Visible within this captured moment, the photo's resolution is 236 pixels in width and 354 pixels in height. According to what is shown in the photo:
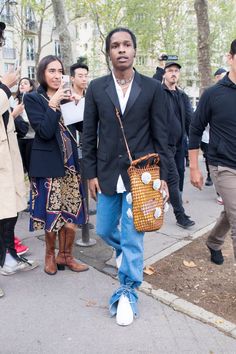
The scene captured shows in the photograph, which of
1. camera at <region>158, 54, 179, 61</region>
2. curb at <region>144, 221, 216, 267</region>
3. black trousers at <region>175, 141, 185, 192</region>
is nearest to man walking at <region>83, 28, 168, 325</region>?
curb at <region>144, 221, 216, 267</region>

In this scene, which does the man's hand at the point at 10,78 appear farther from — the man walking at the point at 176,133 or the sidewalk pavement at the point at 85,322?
the man walking at the point at 176,133

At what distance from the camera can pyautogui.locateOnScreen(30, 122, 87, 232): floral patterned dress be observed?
361cm

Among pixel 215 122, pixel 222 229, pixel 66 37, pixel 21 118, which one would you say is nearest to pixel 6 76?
pixel 21 118

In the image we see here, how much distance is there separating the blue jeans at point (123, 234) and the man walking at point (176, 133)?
6.22 feet

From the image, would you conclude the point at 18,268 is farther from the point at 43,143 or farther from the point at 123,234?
the point at 123,234

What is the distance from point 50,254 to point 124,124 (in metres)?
1.62

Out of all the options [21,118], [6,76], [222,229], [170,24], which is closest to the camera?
[6,76]

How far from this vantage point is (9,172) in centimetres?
340

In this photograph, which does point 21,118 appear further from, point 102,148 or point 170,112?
point 170,112

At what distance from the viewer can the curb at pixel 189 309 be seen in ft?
9.50

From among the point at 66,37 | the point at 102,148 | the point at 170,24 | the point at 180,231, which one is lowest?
A: the point at 180,231

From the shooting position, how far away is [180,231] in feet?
16.1

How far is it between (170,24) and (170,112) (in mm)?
26075

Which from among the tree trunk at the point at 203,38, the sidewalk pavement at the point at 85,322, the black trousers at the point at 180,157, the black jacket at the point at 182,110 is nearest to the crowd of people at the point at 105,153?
the sidewalk pavement at the point at 85,322
